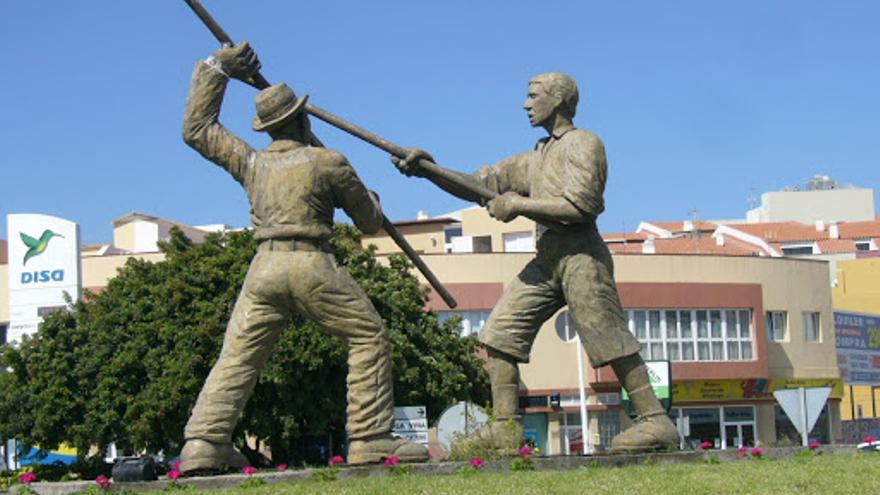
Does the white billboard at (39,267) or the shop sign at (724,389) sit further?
the shop sign at (724,389)

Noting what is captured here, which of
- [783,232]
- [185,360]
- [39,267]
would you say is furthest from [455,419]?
[783,232]

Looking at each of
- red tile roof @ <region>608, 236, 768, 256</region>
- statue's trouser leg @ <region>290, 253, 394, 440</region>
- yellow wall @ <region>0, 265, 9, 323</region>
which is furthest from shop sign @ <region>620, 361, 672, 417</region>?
yellow wall @ <region>0, 265, 9, 323</region>

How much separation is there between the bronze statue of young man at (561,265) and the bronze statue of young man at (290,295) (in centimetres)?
97

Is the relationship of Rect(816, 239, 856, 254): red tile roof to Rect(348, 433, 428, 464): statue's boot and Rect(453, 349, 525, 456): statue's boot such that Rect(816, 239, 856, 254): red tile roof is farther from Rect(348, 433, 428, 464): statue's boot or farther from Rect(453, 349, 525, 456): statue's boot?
Rect(348, 433, 428, 464): statue's boot

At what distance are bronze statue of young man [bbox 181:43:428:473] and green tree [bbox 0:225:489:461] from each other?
61.9 ft

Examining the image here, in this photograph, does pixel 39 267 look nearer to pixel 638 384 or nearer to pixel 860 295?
pixel 638 384

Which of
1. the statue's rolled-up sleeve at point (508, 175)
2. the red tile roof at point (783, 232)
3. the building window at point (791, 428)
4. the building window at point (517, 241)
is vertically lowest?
the building window at point (791, 428)

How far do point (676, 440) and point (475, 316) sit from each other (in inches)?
1340

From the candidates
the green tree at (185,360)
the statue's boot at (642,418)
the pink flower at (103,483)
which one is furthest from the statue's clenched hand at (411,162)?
the green tree at (185,360)

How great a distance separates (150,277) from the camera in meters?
32.4

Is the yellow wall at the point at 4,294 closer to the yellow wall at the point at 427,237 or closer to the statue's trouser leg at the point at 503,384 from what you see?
the yellow wall at the point at 427,237

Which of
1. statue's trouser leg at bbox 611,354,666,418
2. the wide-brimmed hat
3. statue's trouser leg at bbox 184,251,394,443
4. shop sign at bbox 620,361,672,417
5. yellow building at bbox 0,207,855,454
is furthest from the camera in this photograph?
yellow building at bbox 0,207,855,454

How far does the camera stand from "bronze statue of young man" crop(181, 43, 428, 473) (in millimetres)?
9664

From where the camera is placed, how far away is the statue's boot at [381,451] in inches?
377
